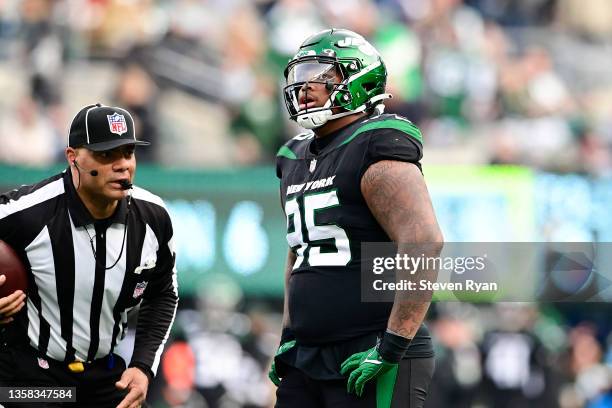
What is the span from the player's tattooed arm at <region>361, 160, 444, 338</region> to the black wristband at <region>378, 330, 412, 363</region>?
2cm

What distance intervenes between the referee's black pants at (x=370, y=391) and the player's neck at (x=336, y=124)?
968 millimetres

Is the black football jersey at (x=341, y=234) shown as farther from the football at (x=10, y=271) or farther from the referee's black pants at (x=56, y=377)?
the football at (x=10, y=271)

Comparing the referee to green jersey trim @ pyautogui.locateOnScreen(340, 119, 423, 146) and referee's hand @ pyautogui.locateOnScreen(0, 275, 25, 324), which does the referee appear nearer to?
referee's hand @ pyautogui.locateOnScreen(0, 275, 25, 324)

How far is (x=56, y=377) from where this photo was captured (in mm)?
5246

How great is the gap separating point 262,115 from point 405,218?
7467 millimetres

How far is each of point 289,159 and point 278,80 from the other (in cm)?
697

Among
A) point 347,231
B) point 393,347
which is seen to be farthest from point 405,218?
point 393,347

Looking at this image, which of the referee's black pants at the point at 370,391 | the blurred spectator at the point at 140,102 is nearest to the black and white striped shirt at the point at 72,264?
the referee's black pants at the point at 370,391

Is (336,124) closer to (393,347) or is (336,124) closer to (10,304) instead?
(393,347)

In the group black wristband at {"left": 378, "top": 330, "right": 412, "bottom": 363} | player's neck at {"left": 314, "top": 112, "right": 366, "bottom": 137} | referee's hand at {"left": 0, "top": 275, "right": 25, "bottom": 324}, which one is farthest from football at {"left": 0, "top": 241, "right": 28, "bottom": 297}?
black wristband at {"left": 378, "top": 330, "right": 412, "bottom": 363}

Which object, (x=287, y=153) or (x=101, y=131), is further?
(x=287, y=153)

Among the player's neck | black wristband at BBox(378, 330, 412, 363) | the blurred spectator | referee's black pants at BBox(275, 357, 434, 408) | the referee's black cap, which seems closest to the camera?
black wristband at BBox(378, 330, 412, 363)

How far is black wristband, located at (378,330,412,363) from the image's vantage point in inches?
181

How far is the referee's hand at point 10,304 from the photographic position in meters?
5.10
